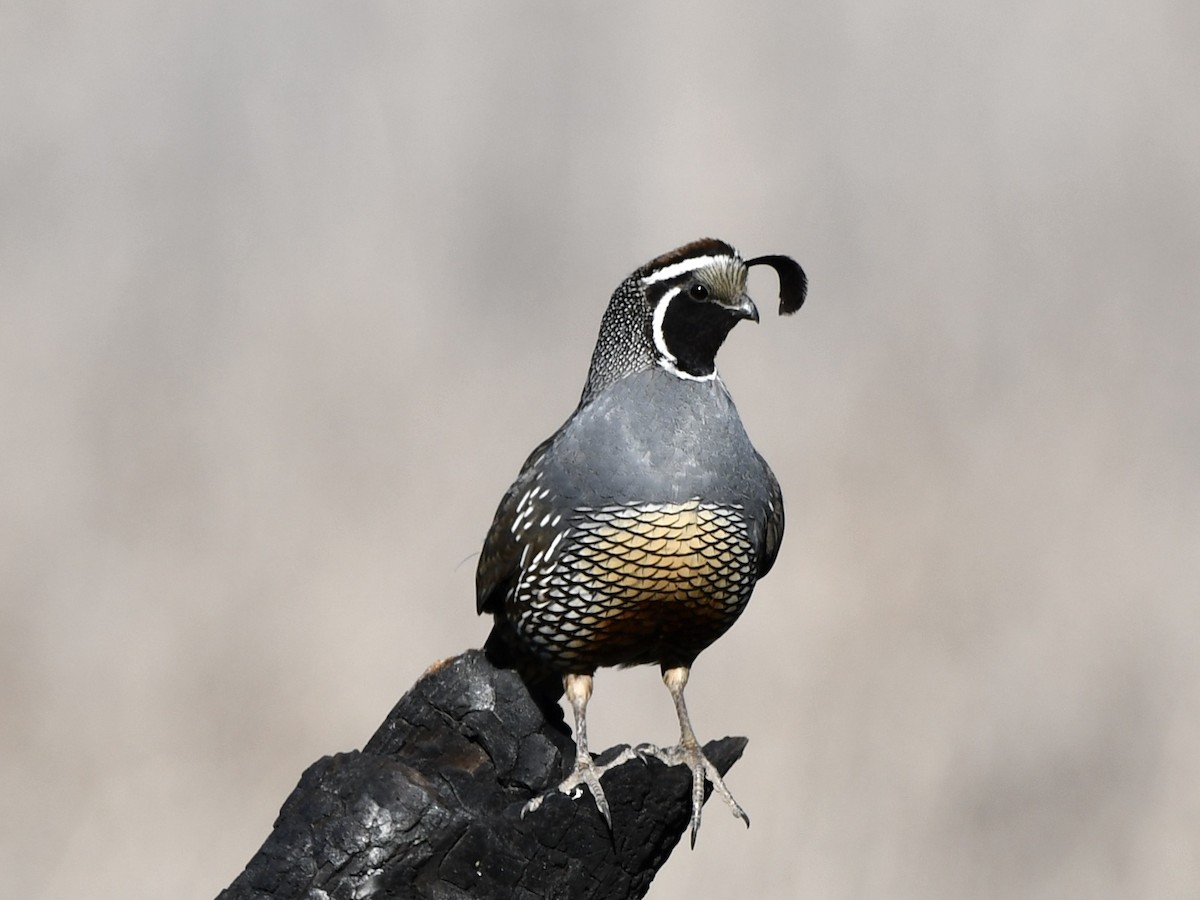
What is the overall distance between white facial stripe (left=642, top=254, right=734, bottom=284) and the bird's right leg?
2.03ft

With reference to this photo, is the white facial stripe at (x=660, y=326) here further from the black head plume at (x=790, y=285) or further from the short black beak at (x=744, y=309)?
the black head plume at (x=790, y=285)

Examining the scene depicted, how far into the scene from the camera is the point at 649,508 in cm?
241

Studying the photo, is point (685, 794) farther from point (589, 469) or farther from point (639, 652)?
point (589, 469)

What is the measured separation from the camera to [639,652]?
256 cm

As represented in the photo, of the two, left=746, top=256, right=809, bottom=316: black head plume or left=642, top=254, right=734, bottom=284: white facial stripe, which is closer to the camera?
left=642, top=254, right=734, bottom=284: white facial stripe

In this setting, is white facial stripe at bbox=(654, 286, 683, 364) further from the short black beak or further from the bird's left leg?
the bird's left leg

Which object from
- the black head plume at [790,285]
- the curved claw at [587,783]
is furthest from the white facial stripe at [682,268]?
the curved claw at [587,783]

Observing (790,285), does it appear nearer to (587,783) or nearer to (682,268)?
(682,268)

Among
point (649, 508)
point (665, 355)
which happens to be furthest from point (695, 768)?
point (665, 355)

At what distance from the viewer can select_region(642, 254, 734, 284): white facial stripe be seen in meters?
2.45

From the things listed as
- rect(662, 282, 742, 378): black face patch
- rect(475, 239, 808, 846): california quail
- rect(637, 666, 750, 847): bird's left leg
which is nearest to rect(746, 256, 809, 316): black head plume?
rect(475, 239, 808, 846): california quail

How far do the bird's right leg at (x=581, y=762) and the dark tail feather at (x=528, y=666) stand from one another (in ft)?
0.15

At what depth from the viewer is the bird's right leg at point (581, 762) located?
2.27 m

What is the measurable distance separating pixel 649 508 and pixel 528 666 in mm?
380
